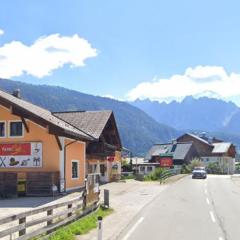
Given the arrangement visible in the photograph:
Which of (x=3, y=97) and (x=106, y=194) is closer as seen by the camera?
(x=106, y=194)

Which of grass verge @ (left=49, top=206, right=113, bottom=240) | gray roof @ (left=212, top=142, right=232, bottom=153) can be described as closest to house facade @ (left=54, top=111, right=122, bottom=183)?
grass verge @ (left=49, top=206, right=113, bottom=240)

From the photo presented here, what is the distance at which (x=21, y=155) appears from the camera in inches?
1410

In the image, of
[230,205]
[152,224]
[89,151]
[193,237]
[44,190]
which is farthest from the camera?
[89,151]

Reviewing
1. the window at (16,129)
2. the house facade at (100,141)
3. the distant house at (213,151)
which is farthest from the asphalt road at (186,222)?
the distant house at (213,151)

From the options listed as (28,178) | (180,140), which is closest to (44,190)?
(28,178)

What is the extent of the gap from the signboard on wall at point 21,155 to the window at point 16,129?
780 mm

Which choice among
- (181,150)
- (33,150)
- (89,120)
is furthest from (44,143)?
(181,150)

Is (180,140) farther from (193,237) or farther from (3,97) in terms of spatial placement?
(193,237)

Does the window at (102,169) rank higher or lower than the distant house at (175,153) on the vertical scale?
lower

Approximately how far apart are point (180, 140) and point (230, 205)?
109408mm

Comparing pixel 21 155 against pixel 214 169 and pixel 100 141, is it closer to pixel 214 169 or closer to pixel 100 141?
pixel 100 141

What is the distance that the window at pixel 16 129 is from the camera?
119 feet

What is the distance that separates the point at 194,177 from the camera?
66625 mm

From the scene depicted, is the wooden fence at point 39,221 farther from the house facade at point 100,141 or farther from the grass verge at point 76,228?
the house facade at point 100,141
